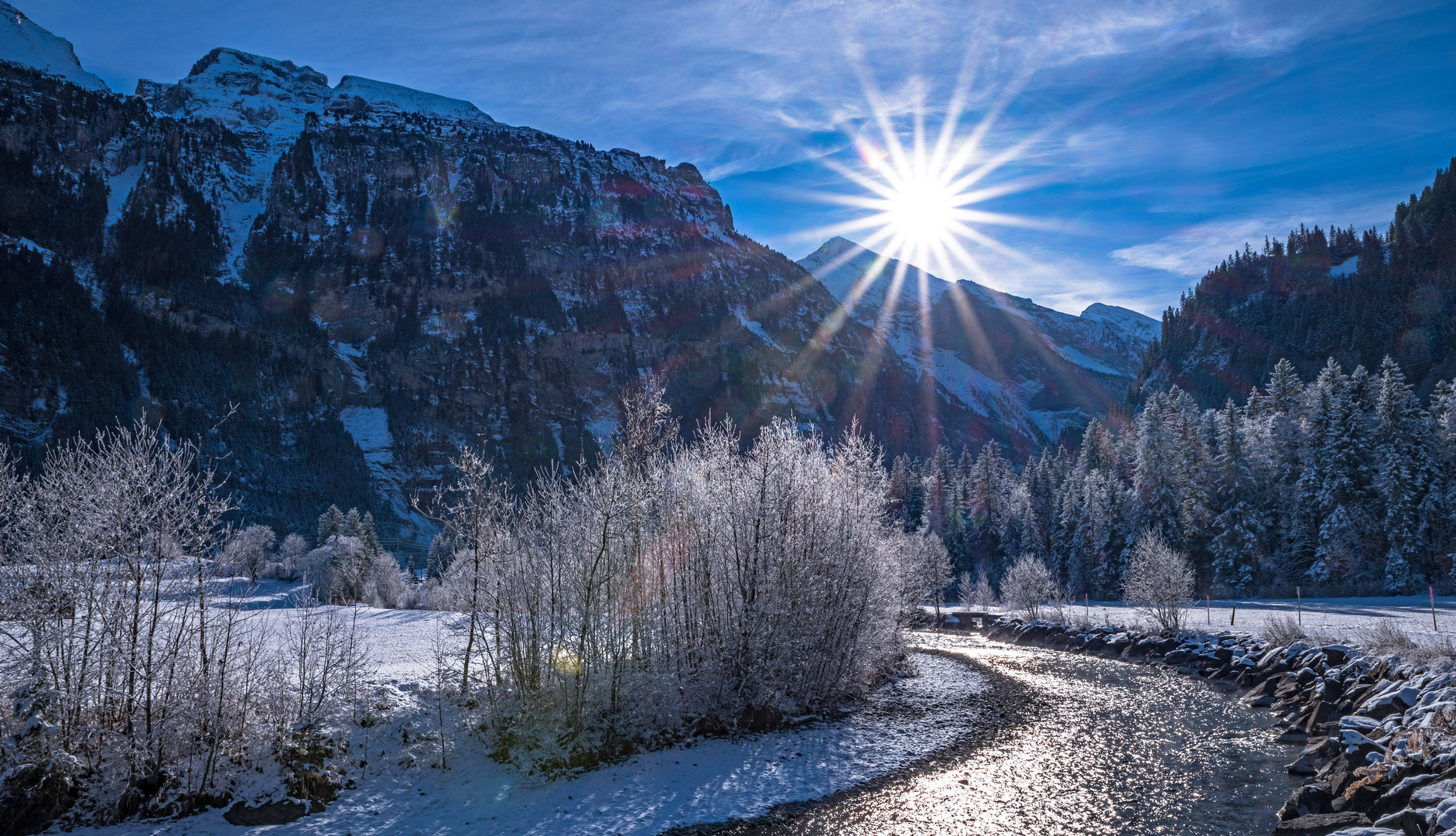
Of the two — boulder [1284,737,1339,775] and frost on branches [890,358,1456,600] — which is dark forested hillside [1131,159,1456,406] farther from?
boulder [1284,737,1339,775]

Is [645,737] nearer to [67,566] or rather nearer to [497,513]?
[497,513]

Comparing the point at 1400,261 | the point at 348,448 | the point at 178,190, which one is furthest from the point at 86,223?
the point at 1400,261

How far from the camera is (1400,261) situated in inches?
5468

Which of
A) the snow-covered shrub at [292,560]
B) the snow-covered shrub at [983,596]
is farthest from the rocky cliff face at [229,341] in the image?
the snow-covered shrub at [983,596]

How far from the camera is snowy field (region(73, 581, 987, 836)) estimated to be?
40.3 feet

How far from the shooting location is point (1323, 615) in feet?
93.3

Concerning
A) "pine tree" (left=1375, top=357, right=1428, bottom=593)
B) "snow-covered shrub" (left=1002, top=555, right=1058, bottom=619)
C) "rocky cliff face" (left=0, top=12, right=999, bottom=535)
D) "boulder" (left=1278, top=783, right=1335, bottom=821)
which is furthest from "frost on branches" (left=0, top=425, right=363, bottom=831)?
"rocky cliff face" (left=0, top=12, right=999, bottom=535)

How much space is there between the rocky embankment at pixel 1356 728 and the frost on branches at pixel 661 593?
36.3 feet

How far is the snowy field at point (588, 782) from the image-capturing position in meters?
12.3

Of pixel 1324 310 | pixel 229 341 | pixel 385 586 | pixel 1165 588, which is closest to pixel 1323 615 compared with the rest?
pixel 1165 588

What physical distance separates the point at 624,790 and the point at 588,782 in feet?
3.07

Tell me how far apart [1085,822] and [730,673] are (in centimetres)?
922

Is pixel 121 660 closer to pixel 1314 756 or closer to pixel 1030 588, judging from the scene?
pixel 1314 756

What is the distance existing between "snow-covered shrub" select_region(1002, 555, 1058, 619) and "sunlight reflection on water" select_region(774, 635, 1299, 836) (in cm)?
2330
